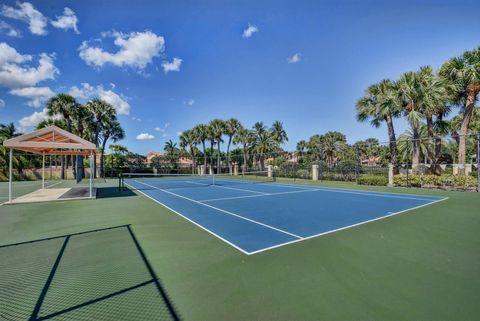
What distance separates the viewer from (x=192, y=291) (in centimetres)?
316

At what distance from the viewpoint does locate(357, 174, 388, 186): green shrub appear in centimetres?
1850

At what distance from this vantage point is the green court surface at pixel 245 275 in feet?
9.07

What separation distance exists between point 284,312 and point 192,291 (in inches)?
47.3

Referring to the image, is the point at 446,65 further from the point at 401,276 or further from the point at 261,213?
the point at 401,276

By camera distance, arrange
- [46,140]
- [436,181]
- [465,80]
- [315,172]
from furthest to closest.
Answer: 1. [315,172]
2. [465,80]
3. [436,181]
4. [46,140]

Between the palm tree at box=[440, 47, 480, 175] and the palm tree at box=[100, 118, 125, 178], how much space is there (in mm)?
36148

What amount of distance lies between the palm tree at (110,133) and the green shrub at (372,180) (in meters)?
30.2

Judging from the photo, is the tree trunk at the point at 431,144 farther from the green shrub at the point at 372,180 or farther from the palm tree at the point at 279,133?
the palm tree at the point at 279,133

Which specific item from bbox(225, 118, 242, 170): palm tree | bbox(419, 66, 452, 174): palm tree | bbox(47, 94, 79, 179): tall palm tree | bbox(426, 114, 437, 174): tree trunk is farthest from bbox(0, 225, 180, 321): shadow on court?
bbox(225, 118, 242, 170): palm tree

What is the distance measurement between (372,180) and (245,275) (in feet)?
60.8

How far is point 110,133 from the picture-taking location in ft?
112

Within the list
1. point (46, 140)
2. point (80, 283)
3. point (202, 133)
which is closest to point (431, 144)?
point (80, 283)

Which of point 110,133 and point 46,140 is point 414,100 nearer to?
point 46,140

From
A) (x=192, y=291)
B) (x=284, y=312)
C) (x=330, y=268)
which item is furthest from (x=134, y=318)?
(x=330, y=268)
